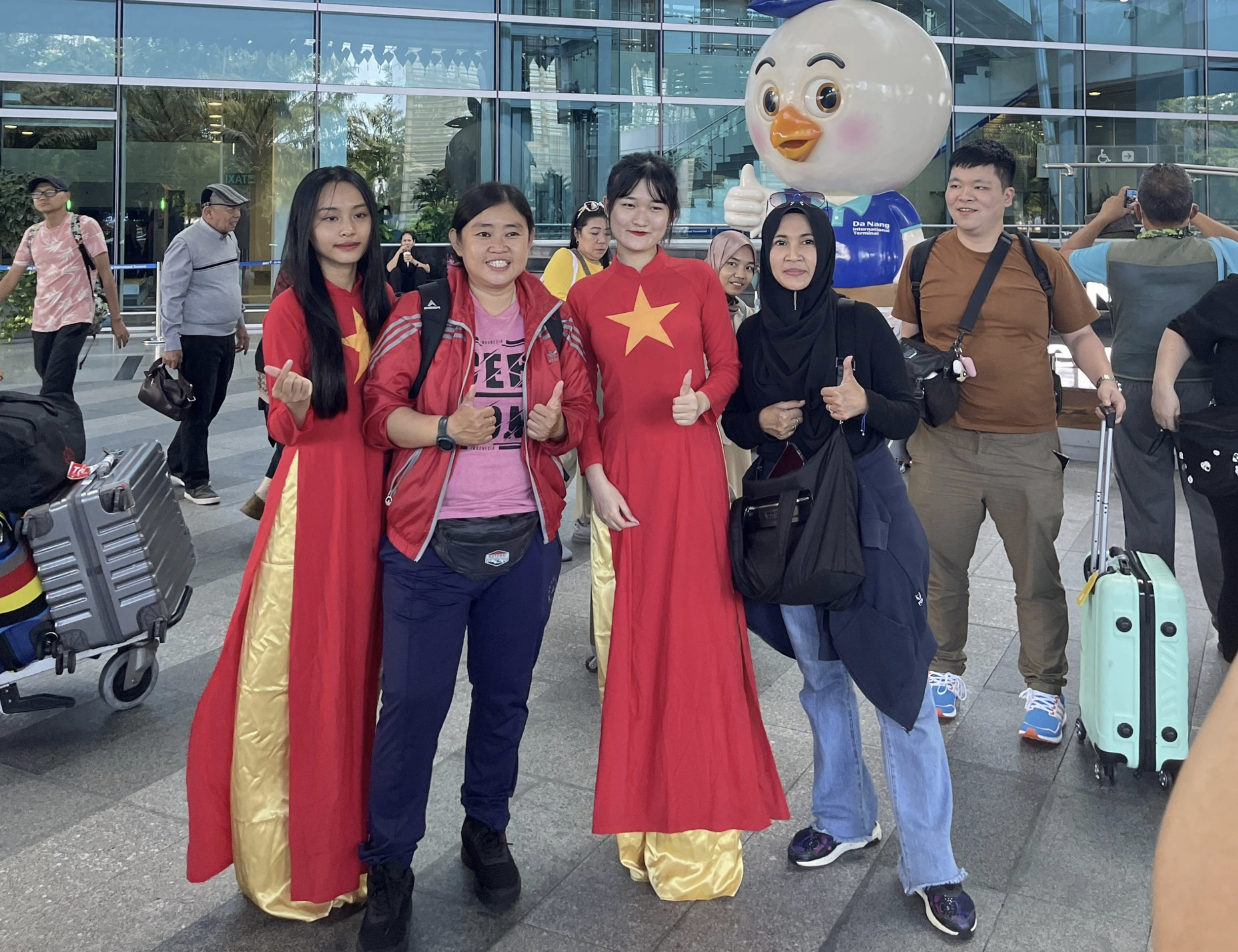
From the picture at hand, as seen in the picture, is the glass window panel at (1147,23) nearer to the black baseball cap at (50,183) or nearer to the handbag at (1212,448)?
the black baseball cap at (50,183)

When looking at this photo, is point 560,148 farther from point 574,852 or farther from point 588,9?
point 574,852

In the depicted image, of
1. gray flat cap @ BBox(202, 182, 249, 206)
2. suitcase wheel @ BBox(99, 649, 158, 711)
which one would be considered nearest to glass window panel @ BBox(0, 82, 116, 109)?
gray flat cap @ BBox(202, 182, 249, 206)

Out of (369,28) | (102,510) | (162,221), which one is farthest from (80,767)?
(369,28)

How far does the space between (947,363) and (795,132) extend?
7.84ft

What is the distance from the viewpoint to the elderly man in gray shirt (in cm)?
610

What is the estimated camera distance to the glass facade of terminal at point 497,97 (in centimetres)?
1333

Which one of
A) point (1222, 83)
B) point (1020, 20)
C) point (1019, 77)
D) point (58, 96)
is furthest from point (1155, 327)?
point (1222, 83)

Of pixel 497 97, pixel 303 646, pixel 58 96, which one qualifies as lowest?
pixel 303 646

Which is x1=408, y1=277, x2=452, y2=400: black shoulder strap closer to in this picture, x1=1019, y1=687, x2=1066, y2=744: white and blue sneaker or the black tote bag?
the black tote bag

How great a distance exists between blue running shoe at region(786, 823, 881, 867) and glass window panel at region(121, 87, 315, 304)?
12376mm

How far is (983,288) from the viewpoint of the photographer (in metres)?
3.27

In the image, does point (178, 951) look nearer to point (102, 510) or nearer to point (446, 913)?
point (446, 913)

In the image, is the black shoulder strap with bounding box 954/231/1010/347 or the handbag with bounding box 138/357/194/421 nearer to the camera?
the black shoulder strap with bounding box 954/231/1010/347

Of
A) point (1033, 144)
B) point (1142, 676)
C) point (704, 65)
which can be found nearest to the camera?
point (1142, 676)
